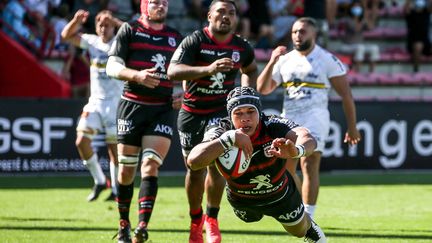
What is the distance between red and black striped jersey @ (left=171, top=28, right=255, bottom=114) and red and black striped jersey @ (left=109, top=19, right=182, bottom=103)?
0.35 meters

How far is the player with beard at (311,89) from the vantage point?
1122 cm

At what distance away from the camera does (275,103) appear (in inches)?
733

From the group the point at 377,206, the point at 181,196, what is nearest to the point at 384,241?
the point at 377,206

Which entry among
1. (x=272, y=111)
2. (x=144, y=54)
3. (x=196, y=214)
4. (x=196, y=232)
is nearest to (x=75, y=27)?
(x=144, y=54)

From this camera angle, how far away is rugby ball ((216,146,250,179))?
7.89m

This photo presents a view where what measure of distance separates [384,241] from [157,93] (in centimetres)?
293

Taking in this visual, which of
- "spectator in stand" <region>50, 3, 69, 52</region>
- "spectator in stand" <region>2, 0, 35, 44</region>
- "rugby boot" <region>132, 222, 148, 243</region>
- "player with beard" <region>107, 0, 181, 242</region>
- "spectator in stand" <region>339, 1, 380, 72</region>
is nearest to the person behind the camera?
"rugby boot" <region>132, 222, 148, 243</region>

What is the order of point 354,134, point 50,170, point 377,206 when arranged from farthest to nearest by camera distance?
1. point 50,170
2. point 377,206
3. point 354,134

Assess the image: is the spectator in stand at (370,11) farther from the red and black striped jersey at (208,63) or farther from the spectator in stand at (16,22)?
the red and black striped jersey at (208,63)

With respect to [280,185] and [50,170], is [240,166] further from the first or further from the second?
[50,170]

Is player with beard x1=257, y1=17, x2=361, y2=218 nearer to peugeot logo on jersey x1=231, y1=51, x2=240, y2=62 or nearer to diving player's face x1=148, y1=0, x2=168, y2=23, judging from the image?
peugeot logo on jersey x1=231, y1=51, x2=240, y2=62

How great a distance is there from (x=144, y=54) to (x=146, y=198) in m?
1.59

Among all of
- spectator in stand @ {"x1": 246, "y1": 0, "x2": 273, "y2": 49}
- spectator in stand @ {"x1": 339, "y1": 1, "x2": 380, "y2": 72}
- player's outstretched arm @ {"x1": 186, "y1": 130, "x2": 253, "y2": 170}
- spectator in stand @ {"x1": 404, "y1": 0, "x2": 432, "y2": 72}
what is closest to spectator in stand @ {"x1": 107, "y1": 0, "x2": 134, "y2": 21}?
spectator in stand @ {"x1": 246, "y1": 0, "x2": 273, "y2": 49}

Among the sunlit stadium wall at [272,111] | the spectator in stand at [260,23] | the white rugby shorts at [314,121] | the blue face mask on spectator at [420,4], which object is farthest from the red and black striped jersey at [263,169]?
the blue face mask on spectator at [420,4]
